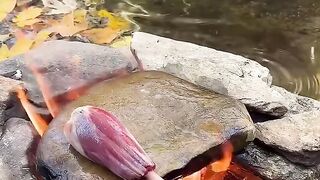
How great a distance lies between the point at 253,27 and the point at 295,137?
1305 mm

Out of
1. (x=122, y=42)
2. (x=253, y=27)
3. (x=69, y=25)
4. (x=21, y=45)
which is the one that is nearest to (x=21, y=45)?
(x=21, y=45)

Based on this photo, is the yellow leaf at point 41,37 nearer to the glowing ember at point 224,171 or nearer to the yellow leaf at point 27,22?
the yellow leaf at point 27,22

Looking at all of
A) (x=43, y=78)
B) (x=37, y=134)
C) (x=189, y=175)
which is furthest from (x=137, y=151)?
(x=43, y=78)

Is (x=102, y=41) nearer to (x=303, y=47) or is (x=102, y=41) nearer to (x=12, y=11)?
(x=12, y=11)

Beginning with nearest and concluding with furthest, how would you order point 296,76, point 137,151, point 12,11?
1. point 137,151
2. point 296,76
3. point 12,11

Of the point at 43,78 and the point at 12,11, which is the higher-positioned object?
the point at 43,78

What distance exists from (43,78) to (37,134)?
0.62 feet

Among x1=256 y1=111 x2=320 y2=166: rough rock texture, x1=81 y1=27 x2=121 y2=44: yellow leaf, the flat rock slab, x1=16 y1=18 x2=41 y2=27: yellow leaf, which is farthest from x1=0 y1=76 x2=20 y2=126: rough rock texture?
x1=16 y1=18 x2=41 y2=27: yellow leaf

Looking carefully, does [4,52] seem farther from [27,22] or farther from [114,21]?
[114,21]

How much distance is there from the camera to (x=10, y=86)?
63.5 inches

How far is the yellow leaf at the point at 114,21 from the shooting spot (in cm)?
260

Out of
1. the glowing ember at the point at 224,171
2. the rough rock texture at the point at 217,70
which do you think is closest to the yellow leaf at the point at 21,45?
the rough rock texture at the point at 217,70

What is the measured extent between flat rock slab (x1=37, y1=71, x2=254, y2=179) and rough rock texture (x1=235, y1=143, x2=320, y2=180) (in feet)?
0.24

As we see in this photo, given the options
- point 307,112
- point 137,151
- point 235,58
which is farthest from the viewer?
point 235,58
